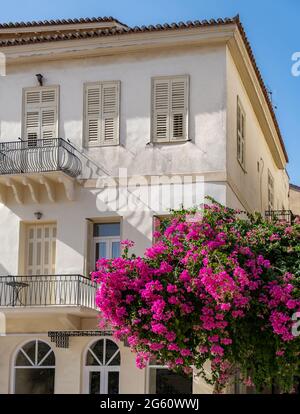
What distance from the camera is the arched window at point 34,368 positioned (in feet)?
72.8

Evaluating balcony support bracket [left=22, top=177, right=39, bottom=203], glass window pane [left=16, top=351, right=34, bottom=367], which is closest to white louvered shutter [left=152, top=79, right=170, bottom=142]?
balcony support bracket [left=22, top=177, right=39, bottom=203]

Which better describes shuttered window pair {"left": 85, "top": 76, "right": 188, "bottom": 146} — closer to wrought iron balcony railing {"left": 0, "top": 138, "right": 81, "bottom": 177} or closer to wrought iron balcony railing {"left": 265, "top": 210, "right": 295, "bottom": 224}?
wrought iron balcony railing {"left": 0, "top": 138, "right": 81, "bottom": 177}

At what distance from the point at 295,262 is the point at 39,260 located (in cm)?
762

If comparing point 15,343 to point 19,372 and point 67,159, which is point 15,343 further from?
point 67,159

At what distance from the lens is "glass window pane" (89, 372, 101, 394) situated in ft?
71.8

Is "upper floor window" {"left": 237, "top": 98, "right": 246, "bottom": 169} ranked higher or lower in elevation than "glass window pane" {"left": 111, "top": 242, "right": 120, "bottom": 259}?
higher

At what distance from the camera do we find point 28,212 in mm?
22922

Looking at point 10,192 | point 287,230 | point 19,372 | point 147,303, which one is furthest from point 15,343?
point 287,230

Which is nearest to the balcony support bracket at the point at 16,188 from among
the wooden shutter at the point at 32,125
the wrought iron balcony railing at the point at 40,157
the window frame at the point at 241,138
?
the wrought iron balcony railing at the point at 40,157

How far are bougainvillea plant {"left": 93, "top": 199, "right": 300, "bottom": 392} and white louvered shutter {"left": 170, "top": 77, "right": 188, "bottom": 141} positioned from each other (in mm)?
4591

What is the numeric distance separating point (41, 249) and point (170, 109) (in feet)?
16.0

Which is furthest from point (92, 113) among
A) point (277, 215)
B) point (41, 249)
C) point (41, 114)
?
point (277, 215)

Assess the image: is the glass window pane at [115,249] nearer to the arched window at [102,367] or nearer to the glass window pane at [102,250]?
the glass window pane at [102,250]

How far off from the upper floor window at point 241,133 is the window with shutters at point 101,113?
3.40 m
